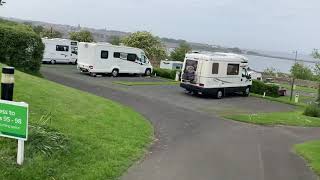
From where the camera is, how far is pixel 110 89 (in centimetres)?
2781

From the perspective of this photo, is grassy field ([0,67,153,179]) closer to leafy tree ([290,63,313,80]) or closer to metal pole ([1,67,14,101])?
metal pole ([1,67,14,101])

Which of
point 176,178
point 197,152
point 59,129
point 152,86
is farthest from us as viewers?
point 152,86

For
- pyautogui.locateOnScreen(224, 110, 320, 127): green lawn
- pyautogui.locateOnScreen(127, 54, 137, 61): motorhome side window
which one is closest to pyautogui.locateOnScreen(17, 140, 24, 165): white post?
pyautogui.locateOnScreen(224, 110, 320, 127): green lawn

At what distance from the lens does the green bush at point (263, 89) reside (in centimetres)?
3803

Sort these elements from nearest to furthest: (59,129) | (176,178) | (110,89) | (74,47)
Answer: (176,178) < (59,129) < (110,89) < (74,47)

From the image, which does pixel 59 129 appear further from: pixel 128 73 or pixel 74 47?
pixel 74 47

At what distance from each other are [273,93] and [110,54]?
44.5ft

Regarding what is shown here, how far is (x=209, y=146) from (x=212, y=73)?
16.5 meters

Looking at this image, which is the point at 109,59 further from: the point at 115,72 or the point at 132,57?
the point at 132,57

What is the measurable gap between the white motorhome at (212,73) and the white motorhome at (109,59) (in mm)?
9796

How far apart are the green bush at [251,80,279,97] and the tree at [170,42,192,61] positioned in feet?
155

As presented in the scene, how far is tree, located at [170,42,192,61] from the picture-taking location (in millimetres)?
86750

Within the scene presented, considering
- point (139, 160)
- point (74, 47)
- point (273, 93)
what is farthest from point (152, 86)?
point (139, 160)

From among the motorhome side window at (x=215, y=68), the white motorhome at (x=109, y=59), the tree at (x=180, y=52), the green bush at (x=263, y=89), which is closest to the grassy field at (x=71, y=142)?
the motorhome side window at (x=215, y=68)
